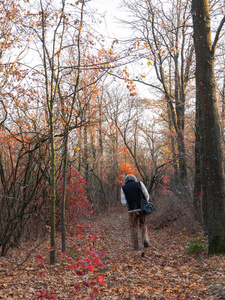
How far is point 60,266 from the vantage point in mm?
6578

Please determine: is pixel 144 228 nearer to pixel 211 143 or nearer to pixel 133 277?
pixel 133 277

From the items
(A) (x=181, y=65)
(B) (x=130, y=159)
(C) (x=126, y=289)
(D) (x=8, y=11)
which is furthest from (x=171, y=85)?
(C) (x=126, y=289)

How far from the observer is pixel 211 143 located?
20.0 feet

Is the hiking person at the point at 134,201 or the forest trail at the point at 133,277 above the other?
the hiking person at the point at 134,201

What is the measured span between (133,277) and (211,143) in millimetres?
3130

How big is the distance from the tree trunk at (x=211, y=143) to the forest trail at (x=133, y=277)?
1.87ft

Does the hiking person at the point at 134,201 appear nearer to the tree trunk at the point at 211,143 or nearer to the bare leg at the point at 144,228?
the bare leg at the point at 144,228

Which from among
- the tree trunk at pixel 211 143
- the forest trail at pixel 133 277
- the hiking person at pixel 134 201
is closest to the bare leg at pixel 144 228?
the hiking person at pixel 134 201

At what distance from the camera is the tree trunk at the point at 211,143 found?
237 inches

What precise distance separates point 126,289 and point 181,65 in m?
14.5

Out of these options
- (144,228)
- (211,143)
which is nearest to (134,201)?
(144,228)

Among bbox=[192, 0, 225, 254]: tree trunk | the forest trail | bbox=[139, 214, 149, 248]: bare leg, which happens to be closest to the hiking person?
bbox=[139, 214, 149, 248]: bare leg

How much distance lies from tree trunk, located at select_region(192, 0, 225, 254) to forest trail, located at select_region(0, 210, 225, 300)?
1.87 feet

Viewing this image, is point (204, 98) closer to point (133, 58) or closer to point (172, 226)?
point (133, 58)
